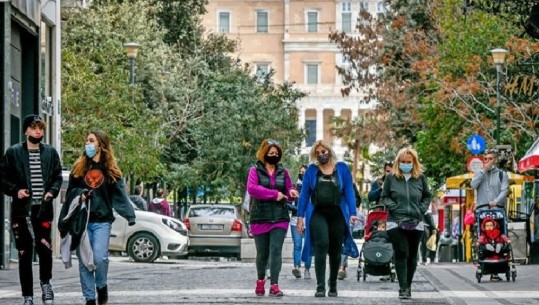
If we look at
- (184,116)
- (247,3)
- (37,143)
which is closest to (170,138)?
(184,116)

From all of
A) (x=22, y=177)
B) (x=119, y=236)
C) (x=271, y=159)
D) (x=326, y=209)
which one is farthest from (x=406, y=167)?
(x=119, y=236)

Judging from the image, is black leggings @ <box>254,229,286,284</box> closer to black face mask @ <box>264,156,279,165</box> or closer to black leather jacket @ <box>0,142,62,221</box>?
black face mask @ <box>264,156,279,165</box>

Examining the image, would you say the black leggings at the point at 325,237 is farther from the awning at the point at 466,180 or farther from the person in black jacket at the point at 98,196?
the awning at the point at 466,180

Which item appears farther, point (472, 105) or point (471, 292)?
point (472, 105)

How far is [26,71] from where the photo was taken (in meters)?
30.2

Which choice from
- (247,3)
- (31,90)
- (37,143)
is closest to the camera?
(37,143)

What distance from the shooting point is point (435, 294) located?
730 inches

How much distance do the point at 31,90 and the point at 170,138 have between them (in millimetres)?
24377

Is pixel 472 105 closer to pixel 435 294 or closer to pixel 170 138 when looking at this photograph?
pixel 170 138

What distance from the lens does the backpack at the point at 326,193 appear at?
1731cm

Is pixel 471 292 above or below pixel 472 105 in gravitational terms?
below

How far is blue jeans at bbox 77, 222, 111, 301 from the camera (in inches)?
574

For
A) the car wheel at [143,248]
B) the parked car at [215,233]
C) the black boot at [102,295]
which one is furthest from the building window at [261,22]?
the black boot at [102,295]

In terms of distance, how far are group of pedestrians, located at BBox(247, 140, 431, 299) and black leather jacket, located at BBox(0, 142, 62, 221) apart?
116 inches
